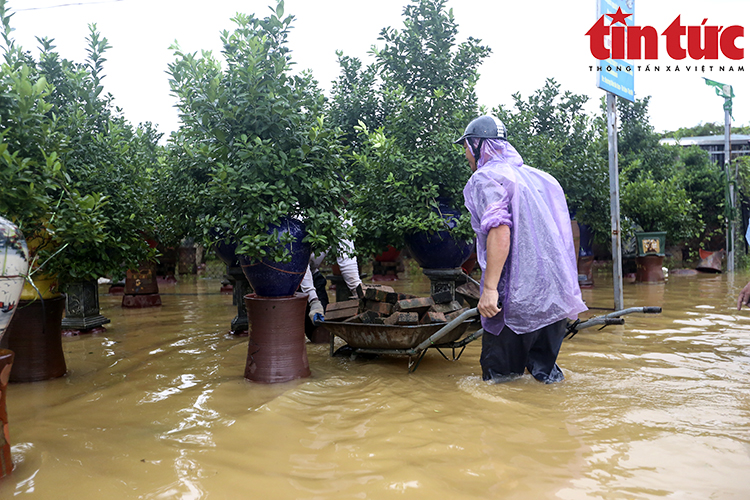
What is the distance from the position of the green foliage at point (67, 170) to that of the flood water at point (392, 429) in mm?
1106

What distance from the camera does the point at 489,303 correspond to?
3.60m

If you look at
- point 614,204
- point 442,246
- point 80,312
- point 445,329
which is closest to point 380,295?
point 445,329

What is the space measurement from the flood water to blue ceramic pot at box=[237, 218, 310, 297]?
2.43 ft

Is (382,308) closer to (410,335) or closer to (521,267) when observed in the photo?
(410,335)

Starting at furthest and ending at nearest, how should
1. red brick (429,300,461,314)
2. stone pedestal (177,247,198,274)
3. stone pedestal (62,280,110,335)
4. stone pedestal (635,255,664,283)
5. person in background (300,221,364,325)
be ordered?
1. stone pedestal (177,247,198,274)
2. stone pedestal (635,255,664,283)
3. stone pedestal (62,280,110,335)
4. person in background (300,221,364,325)
5. red brick (429,300,461,314)

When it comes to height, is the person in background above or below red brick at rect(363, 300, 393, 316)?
above

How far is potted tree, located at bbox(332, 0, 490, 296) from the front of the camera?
5.96 meters

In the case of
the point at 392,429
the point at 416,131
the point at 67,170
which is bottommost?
the point at 392,429

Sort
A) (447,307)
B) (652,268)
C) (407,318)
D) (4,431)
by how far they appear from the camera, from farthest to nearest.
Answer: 1. (652,268)
2. (447,307)
3. (407,318)
4. (4,431)

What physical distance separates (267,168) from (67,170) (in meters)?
1.79

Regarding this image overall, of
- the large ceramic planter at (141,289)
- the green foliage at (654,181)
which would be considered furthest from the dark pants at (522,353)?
the large ceramic planter at (141,289)

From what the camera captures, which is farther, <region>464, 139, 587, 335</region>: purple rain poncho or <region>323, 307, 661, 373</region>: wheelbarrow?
<region>323, 307, 661, 373</region>: wheelbarrow

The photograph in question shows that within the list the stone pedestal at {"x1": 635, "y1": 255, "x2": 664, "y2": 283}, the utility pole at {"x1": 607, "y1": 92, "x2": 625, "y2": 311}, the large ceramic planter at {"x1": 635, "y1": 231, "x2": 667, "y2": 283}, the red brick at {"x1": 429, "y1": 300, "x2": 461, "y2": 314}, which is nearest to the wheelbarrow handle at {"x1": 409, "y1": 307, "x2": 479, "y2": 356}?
the red brick at {"x1": 429, "y1": 300, "x2": 461, "y2": 314}

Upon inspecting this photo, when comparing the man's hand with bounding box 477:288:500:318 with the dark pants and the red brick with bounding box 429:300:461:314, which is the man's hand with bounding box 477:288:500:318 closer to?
the dark pants
